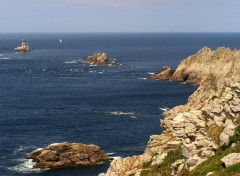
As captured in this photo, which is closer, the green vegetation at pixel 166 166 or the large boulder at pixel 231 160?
the large boulder at pixel 231 160

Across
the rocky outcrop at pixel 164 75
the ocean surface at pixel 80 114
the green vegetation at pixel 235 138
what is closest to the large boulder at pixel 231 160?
the green vegetation at pixel 235 138

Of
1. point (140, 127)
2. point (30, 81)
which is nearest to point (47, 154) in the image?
point (140, 127)

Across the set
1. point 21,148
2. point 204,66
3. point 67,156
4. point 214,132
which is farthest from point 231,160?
point 204,66

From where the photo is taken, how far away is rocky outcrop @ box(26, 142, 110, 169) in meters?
78.7

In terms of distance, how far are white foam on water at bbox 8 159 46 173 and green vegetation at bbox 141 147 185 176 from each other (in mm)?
36800

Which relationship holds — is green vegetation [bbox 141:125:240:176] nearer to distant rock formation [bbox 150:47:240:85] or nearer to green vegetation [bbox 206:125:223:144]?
green vegetation [bbox 206:125:223:144]

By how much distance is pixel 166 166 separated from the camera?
139 ft

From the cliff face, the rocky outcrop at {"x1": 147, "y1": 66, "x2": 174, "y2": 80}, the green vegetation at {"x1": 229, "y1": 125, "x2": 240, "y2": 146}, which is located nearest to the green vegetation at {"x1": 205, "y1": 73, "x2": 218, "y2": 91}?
the cliff face

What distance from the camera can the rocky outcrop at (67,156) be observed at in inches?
3097

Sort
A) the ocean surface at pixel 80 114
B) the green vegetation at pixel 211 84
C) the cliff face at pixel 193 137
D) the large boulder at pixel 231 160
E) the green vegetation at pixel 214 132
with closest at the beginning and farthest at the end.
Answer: the large boulder at pixel 231 160 → the cliff face at pixel 193 137 → the green vegetation at pixel 214 132 → the green vegetation at pixel 211 84 → the ocean surface at pixel 80 114

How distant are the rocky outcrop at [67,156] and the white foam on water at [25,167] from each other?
906mm

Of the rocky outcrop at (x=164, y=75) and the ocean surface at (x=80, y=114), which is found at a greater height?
the rocky outcrop at (x=164, y=75)

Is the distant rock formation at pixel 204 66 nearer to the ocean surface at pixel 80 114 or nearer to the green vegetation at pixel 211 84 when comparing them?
the ocean surface at pixel 80 114

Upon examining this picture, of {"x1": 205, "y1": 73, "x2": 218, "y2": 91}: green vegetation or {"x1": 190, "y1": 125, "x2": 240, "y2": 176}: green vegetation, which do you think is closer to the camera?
{"x1": 190, "y1": 125, "x2": 240, "y2": 176}: green vegetation
